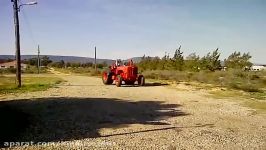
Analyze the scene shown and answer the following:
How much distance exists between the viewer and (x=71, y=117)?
13.8 metres

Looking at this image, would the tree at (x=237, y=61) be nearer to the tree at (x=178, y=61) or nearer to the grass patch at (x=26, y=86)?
the tree at (x=178, y=61)

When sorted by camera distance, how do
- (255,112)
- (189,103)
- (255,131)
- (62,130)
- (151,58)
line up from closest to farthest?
(62,130) → (255,131) → (255,112) → (189,103) → (151,58)

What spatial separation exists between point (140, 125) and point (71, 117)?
2.73m

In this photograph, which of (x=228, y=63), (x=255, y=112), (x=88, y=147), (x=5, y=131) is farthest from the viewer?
(x=228, y=63)

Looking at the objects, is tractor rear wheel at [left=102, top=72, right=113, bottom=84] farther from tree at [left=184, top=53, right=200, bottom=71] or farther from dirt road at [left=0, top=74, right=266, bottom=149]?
tree at [left=184, top=53, right=200, bottom=71]

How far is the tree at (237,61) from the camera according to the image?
6507 cm

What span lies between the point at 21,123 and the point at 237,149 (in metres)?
6.53

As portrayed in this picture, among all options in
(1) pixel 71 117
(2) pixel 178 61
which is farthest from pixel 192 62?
(1) pixel 71 117

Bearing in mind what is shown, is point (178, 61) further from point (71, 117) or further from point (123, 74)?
point (71, 117)

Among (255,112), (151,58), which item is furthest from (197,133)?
(151,58)

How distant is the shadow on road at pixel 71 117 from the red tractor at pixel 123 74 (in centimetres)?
1026

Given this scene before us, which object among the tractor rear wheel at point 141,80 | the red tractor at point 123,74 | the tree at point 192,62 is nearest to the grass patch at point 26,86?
the red tractor at point 123,74

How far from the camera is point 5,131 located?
34.9 feet

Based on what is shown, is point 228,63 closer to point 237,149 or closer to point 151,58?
point 151,58
